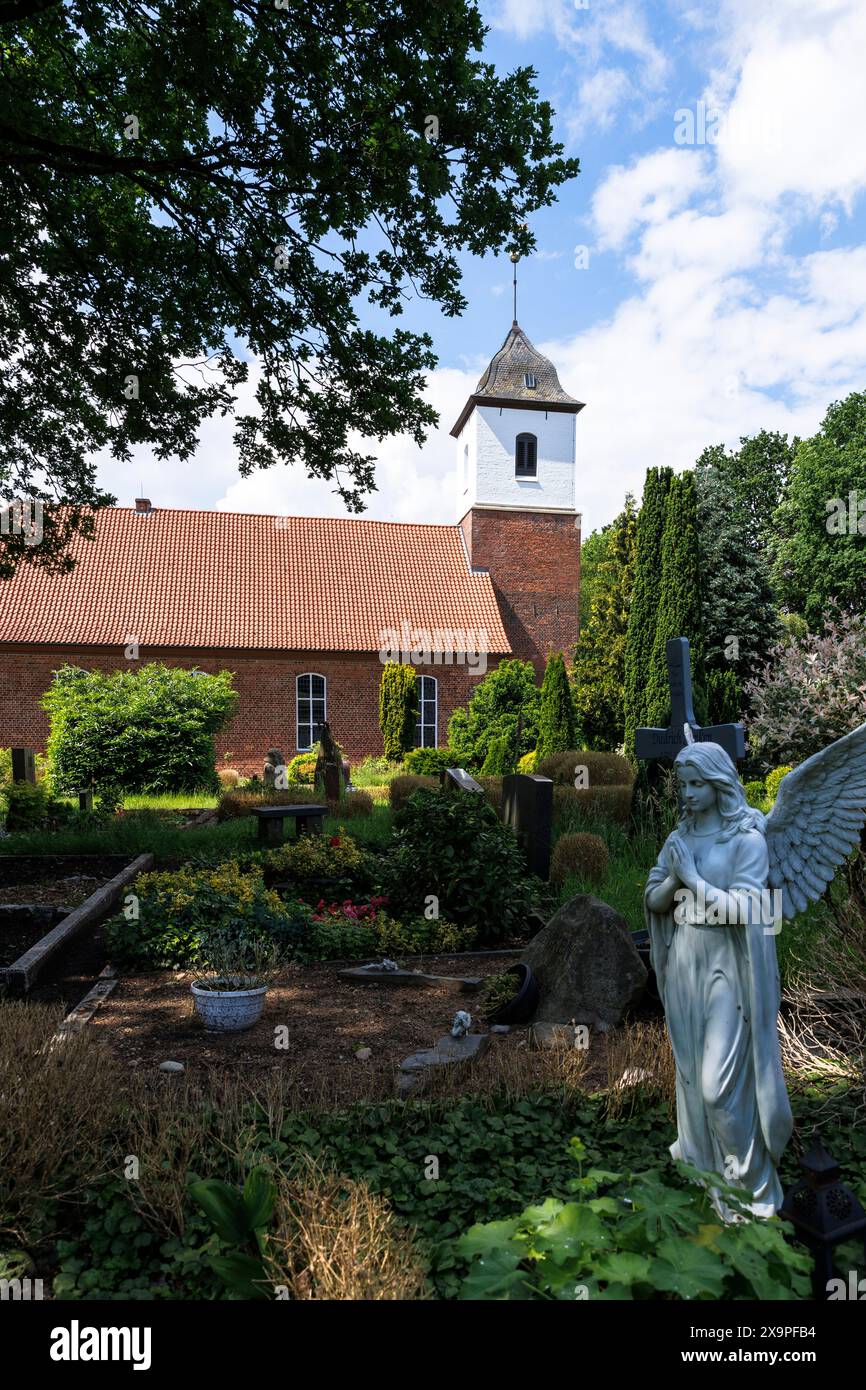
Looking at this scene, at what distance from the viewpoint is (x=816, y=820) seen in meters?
3.26

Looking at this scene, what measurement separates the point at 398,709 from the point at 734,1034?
21.6 m

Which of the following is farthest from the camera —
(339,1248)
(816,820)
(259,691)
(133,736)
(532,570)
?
(532,570)

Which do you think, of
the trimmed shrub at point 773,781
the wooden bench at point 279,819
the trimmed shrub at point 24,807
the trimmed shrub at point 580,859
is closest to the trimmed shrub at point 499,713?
the trimmed shrub at point 773,781

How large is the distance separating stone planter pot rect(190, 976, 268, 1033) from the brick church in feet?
61.9

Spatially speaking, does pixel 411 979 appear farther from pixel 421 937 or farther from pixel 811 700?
pixel 811 700

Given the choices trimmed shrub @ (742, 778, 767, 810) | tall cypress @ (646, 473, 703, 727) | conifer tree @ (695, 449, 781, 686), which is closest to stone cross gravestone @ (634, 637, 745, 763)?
trimmed shrub @ (742, 778, 767, 810)

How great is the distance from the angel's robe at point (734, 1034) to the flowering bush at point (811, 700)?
43.0 ft

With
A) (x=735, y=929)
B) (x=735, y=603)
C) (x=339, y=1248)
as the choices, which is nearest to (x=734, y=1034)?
(x=735, y=929)

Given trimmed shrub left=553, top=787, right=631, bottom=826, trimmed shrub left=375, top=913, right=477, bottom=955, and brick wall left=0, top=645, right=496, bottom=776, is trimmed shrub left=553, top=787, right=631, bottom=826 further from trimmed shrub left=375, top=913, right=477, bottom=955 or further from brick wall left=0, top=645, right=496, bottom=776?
brick wall left=0, top=645, right=496, bottom=776

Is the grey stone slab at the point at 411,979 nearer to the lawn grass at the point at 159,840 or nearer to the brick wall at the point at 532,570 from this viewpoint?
the lawn grass at the point at 159,840

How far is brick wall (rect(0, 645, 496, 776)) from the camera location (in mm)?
22812
